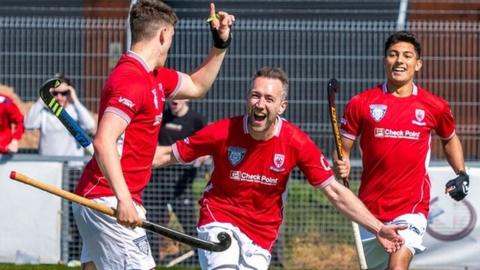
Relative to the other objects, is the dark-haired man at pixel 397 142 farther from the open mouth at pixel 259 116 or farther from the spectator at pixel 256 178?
the open mouth at pixel 259 116

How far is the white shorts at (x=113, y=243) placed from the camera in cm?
725

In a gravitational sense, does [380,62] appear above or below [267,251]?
above

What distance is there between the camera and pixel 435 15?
13.9 meters

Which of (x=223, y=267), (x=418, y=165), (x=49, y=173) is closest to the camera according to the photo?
(x=223, y=267)

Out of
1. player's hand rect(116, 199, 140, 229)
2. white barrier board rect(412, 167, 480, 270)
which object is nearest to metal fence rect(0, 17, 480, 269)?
white barrier board rect(412, 167, 480, 270)

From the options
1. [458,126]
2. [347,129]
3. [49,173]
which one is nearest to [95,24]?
[49,173]

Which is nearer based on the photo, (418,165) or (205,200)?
(205,200)

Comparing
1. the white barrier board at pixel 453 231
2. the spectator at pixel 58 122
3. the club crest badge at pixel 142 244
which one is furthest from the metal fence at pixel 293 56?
the club crest badge at pixel 142 244

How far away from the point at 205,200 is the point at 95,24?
5754 millimetres

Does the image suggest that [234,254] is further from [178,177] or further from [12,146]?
[12,146]

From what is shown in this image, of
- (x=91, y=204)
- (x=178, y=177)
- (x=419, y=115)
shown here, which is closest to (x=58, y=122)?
(x=178, y=177)

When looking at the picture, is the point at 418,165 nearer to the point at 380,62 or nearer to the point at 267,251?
the point at 267,251

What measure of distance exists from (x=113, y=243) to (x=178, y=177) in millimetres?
6295

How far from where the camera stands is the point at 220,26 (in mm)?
7934
